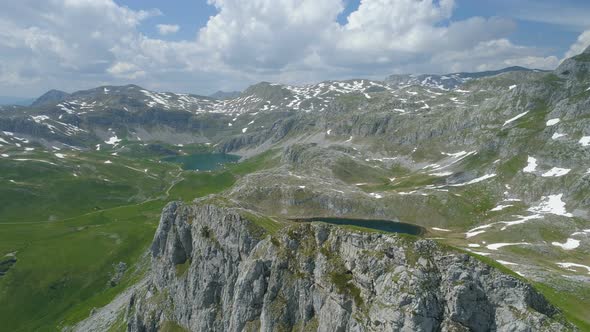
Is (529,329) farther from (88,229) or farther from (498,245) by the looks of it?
(88,229)

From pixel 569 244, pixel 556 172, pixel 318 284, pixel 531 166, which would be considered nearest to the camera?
pixel 318 284

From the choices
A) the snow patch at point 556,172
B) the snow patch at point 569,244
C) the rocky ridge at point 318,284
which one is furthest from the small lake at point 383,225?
the rocky ridge at point 318,284

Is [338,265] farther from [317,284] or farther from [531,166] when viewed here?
[531,166]

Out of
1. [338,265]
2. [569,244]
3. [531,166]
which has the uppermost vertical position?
[338,265]

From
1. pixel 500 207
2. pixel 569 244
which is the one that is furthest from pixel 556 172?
pixel 569 244

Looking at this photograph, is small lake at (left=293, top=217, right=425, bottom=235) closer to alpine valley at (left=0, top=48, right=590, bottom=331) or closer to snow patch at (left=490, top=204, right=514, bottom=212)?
alpine valley at (left=0, top=48, right=590, bottom=331)

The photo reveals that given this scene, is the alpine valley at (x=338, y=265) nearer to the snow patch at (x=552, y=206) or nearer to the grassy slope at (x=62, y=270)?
the grassy slope at (x=62, y=270)

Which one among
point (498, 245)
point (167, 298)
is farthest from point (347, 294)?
point (498, 245)

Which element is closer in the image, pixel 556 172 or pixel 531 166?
pixel 556 172
